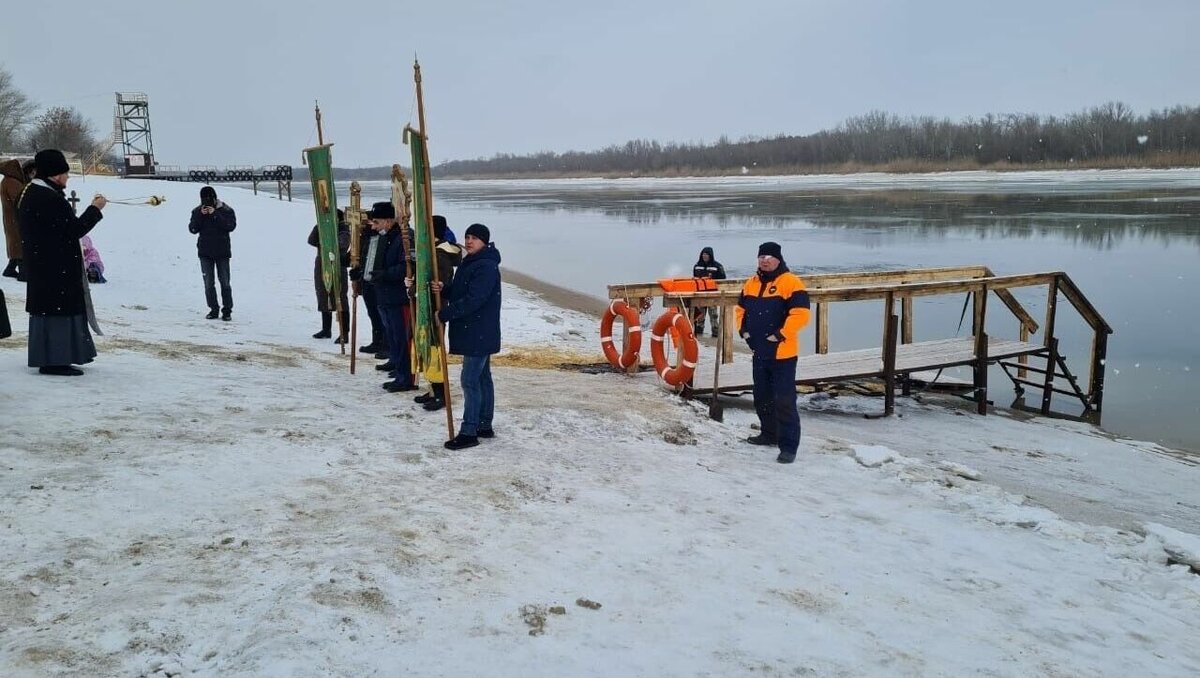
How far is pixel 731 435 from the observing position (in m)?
7.79

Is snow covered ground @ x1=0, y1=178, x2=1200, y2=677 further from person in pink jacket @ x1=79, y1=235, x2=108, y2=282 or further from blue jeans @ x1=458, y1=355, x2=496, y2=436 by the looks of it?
person in pink jacket @ x1=79, y1=235, x2=108, y2=282

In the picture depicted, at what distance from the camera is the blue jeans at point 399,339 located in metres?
7.82

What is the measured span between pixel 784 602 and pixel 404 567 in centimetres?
195

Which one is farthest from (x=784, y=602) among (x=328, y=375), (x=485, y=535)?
(x=328, y=375)

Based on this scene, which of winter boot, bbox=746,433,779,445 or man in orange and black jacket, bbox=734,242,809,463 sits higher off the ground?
man in orange and black jacket, bbox=734,242,809,463

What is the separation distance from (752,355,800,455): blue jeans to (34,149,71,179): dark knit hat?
19.3ft

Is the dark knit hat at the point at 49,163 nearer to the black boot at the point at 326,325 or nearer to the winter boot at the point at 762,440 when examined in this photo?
the black boot at the point at 326,325

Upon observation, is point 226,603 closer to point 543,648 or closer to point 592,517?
point 543,648

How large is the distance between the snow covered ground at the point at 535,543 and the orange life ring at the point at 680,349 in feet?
3.14

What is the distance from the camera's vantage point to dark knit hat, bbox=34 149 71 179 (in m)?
6.45

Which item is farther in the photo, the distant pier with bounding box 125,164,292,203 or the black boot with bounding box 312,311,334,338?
the distant pier with bounding box 125,164,292,203

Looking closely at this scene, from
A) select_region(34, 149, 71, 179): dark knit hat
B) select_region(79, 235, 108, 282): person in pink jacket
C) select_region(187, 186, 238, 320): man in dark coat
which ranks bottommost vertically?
select_region(79, 235, 108, 282): person in pink jacket

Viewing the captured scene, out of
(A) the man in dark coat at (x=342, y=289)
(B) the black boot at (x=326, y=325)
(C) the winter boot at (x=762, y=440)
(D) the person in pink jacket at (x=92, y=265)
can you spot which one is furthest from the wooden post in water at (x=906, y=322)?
(D) the person in pink jacket at (x=92, y=265)

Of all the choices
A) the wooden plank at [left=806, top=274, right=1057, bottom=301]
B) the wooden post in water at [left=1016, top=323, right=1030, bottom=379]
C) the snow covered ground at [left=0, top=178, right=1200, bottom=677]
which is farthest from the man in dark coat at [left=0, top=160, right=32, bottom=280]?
the wooden post in water at [left=1016, top=323, right=1030, bottom=379]
